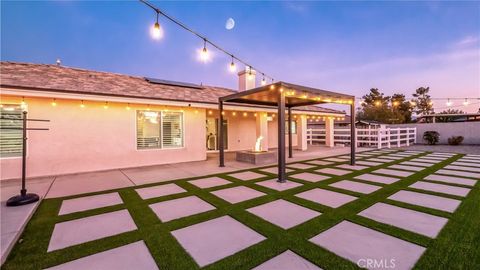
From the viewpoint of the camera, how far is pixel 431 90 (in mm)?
30859

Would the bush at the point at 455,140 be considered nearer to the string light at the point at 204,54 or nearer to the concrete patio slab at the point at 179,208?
the string light at the point at 204,54

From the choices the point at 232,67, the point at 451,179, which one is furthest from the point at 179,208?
the point at 451,179

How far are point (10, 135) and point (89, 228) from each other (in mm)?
5513

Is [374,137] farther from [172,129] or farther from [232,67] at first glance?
[172,129]

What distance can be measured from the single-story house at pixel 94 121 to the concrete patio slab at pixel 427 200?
6.80 metres

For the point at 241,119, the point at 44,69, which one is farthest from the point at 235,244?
the point at 241,119

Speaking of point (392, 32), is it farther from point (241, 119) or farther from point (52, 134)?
point (52, 134)

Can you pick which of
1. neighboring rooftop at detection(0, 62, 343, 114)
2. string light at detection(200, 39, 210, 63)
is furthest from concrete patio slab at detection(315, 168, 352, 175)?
neighboring rooftop at detection(0, 62, 343, 114)

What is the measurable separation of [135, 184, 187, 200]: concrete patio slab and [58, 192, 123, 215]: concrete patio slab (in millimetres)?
445

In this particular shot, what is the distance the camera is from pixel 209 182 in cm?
528

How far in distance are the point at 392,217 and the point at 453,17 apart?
17905 mm

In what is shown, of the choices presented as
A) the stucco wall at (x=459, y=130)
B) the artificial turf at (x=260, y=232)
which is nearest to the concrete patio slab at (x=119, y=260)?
the artificial turf at (x=260, y=232)

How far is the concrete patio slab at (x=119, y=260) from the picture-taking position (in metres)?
2.04

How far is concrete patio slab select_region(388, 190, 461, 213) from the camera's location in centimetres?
340
